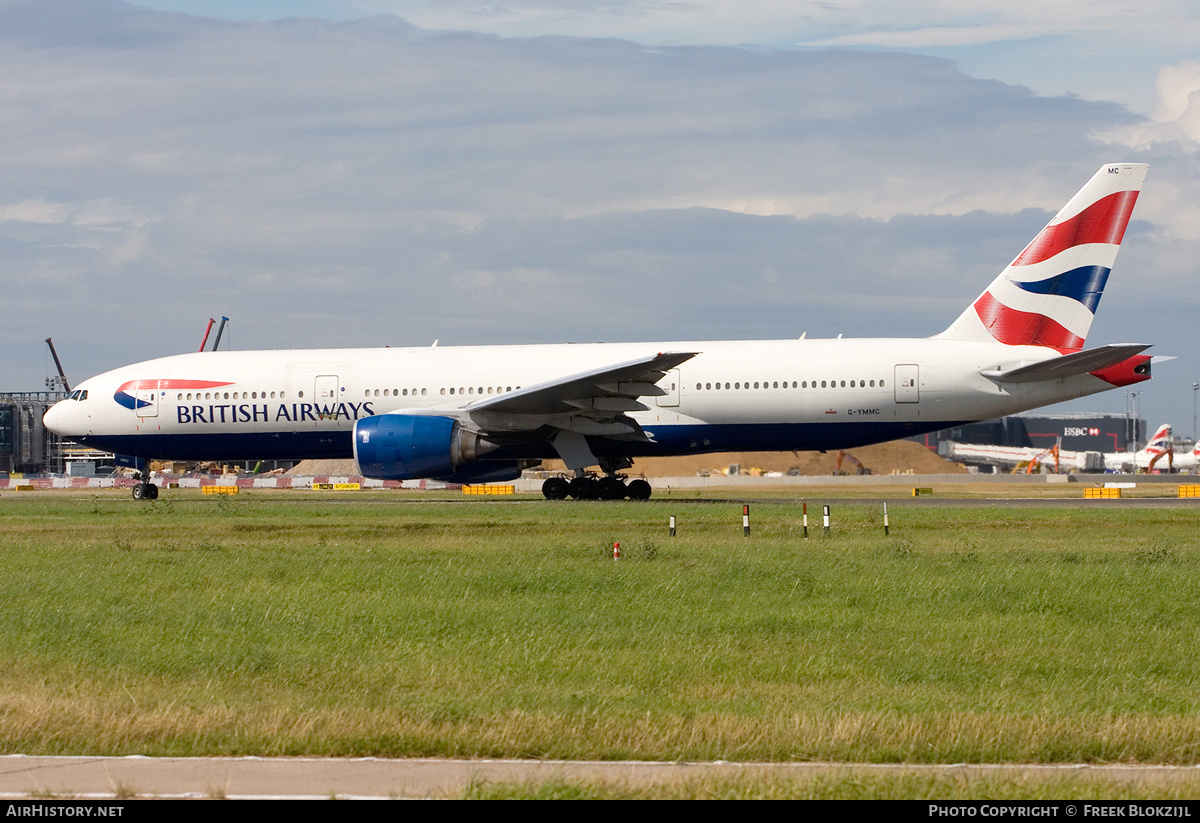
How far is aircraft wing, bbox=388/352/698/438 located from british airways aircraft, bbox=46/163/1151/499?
0.16ft

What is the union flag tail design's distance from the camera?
31688mm

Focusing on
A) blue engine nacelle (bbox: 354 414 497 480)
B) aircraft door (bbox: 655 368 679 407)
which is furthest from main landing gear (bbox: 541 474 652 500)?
blue engine nacelle (bbox: 354 414 497 480)

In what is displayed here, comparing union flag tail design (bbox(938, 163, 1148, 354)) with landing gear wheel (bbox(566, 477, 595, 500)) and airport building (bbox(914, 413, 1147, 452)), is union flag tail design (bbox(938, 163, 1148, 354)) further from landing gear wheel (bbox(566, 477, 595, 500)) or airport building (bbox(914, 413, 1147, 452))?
airport building (bbox(914, 413, 1147, 452))

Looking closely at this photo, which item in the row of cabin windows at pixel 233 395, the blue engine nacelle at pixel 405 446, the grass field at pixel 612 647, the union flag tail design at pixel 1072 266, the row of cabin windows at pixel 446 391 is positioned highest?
the union flag tail design at pixel 1072 266

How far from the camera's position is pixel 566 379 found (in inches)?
1154

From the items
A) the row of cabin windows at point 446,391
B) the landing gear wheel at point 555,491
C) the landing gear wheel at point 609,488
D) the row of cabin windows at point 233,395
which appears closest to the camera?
the row of cabin windows at point 446,391

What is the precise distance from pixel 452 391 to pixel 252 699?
78.3 feet

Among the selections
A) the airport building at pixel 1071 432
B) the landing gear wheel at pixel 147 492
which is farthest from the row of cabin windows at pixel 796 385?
the airport building at pixel 1071 432

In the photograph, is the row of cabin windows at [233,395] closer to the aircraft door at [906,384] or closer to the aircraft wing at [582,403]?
the aircraft wing at [582,403]

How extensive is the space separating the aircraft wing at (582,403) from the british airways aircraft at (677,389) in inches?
1.9

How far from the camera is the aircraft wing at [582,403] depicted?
29.3 metres
